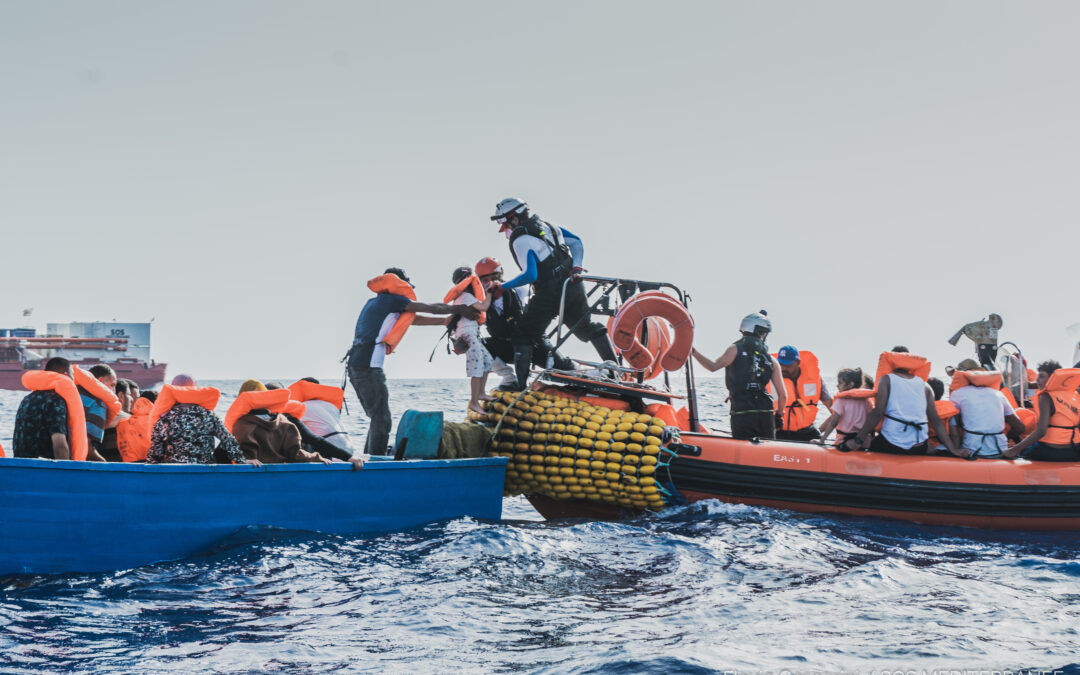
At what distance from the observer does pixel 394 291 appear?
833 cm

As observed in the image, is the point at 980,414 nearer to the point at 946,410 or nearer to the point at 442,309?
the point at 946,410

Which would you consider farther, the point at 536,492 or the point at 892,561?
the point at 536,492

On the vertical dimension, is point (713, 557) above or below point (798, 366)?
below

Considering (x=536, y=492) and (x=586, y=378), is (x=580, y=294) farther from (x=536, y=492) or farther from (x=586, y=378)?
(x=536, y=492)

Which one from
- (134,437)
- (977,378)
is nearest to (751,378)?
(977,378)

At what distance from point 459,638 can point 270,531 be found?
2357mm

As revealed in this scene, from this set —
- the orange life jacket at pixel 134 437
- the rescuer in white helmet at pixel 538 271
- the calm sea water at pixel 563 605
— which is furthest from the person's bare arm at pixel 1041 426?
the orange life jacket at pixel 134 437

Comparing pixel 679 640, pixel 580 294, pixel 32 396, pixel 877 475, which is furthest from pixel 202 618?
pixel 877 475

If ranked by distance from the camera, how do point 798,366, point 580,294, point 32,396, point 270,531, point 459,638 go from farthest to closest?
point 798,366, point 580,294, point 270,531, point 32,396, point 459,638

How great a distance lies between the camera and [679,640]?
485 cm

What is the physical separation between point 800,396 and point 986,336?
311cm

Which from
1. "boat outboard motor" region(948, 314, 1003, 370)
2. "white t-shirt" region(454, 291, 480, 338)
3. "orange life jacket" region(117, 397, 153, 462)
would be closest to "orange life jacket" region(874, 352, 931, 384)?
"boat outboard motor" region(948, 314, 1003, 370)

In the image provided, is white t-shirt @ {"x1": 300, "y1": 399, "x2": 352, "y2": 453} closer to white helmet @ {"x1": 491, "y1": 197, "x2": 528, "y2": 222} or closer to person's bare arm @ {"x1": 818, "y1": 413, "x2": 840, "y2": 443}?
white helmet @ {"x1": 491, "y1": 197, "x2": 528, "y2": 222}

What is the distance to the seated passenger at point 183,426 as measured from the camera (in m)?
6.28
